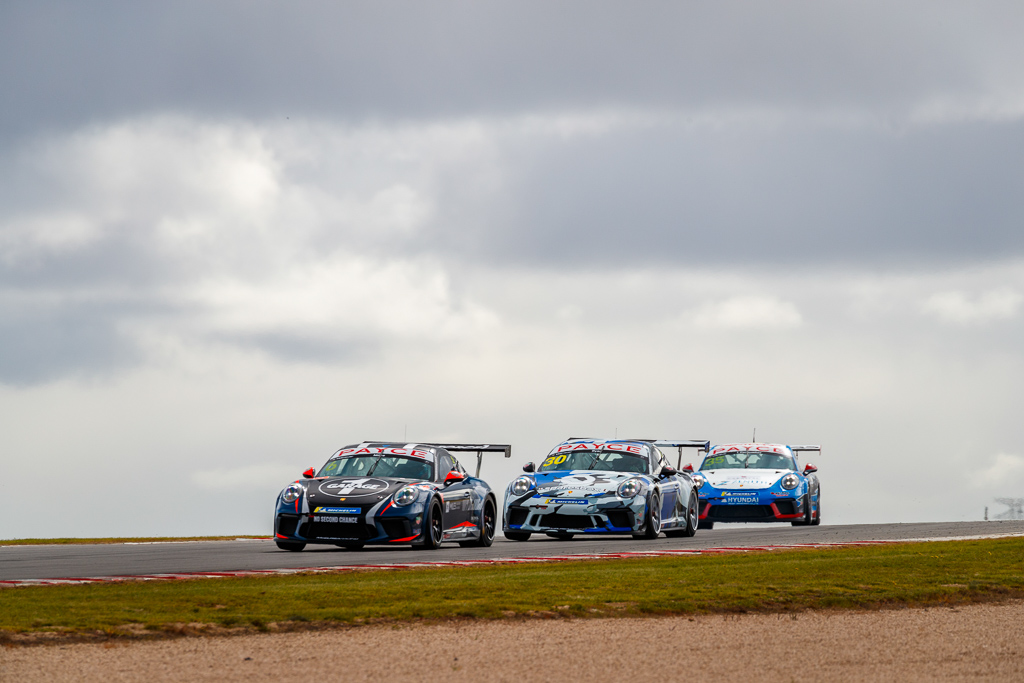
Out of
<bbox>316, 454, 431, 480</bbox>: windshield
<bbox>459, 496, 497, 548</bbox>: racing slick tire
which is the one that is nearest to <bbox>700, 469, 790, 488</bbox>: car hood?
<bbox>459, 496, 497, 548</bbox>: racing slick tire

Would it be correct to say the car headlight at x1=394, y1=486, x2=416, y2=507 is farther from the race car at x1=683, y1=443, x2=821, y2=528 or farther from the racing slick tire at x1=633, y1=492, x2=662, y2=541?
the race car at x1=683, y1=443, x2=821, y2=528

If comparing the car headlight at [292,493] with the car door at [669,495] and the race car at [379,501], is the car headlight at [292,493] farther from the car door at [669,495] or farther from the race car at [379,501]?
the car door at [669,495]

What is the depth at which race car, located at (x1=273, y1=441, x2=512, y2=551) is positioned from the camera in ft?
55.6

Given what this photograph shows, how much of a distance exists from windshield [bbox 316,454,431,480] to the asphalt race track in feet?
3.29

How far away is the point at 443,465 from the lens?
18.7 metres

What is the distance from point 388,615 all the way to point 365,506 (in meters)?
6.94

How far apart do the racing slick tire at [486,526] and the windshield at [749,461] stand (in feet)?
26.9

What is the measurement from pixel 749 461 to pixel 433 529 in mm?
10714

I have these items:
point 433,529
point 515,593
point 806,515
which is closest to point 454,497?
point 433,529

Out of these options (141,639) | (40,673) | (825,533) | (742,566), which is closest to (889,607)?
(742,566)

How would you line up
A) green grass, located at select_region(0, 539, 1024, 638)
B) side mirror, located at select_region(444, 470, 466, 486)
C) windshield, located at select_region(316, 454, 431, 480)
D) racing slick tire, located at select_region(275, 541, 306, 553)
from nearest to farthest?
green grass, located at select_region(0, 539, 1024, 638), racing slick tire, located at select_region(275, 541, 306, 553), windshield, located at select_region(316, 454, 431, 480), side mirror, located at select_region(444, 470, 466, 486)

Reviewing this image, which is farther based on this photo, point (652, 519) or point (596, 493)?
point (652, 519)

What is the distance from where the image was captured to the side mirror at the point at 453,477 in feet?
59.9

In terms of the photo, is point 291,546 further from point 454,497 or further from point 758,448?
point 758,448
